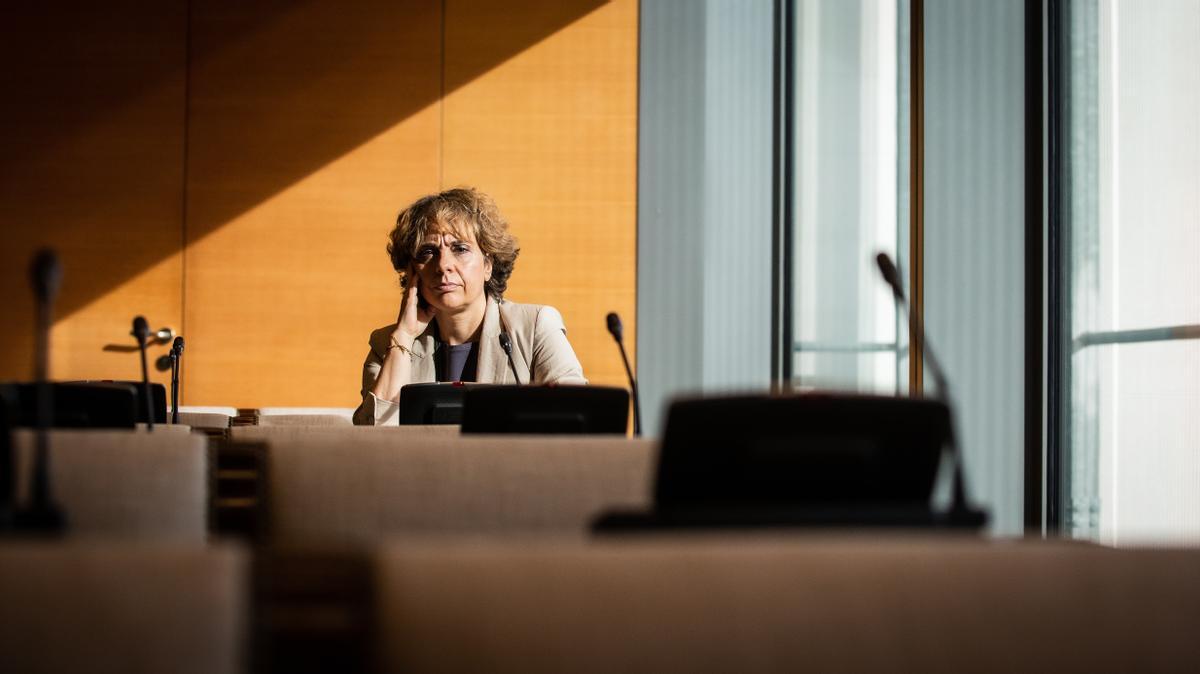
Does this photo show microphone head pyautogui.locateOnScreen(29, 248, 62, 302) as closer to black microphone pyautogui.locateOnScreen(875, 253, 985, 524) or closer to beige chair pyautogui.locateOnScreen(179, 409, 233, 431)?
black microphone pyautogui.locateOnScreen(875, 253, 985, 524)

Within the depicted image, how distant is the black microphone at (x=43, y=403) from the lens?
130cm

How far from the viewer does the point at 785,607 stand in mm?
851

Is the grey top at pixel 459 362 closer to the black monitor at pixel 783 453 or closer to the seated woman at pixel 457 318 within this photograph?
the seated woman at pixel 457 318

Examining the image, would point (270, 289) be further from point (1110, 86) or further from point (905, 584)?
point (905, 584)

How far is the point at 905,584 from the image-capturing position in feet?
2.85

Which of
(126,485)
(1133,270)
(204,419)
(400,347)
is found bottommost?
(204,419)

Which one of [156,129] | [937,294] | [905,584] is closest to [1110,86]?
[937,294]

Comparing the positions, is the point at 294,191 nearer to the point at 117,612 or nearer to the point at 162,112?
the point at 162,112

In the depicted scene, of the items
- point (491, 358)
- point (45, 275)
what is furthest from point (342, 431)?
point (491, 358)

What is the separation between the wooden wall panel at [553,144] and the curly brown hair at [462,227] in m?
1.91

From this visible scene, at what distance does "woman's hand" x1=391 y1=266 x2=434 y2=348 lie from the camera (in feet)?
15.4

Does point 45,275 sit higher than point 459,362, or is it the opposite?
point 45,275


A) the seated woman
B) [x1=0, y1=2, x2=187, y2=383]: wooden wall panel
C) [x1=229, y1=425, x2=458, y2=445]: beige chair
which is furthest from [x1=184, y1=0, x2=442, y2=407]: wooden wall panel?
[x1=229, y1=425, x2=458, y2=445]: beige chair

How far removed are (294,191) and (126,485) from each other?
17.4 ft
